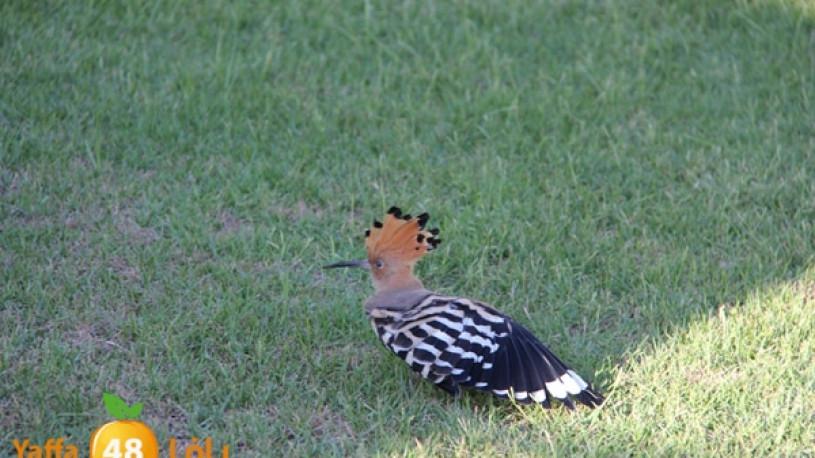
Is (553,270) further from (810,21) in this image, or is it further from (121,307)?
(810,21)

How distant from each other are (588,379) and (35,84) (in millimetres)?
3611

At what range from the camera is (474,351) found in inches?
156

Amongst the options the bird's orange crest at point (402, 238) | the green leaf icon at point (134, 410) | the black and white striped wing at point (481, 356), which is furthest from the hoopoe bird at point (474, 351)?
the green leaf icon at point (134, 410)

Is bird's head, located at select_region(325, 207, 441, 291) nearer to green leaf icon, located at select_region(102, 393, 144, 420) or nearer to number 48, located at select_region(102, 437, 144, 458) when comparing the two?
green leaf icon, located at select_region(102, 393, 144, 420)

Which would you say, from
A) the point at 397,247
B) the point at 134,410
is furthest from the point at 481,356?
the point at 134,410

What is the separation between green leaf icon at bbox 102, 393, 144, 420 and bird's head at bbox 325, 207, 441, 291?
1.05 m

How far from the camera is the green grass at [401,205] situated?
4.03 meters

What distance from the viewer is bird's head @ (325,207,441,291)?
431cm

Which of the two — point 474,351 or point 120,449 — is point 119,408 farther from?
point 474,351

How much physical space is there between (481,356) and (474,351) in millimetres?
32

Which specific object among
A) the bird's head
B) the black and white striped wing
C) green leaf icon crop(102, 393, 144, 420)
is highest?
the bird's head

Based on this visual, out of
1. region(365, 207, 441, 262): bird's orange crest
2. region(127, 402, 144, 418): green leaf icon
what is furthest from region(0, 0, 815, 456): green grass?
region(365, 207, 441, 262): bird's orange crest

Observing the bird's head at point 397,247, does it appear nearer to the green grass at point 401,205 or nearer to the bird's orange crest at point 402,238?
the bird's orange crest at point 402,238

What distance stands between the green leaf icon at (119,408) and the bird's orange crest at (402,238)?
114cm
